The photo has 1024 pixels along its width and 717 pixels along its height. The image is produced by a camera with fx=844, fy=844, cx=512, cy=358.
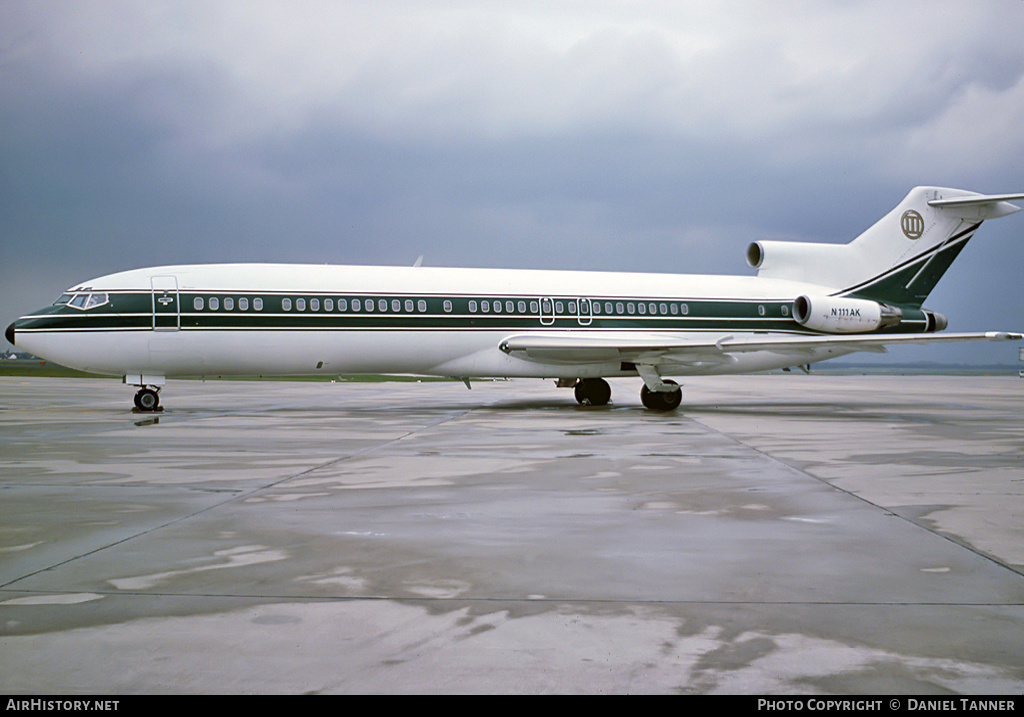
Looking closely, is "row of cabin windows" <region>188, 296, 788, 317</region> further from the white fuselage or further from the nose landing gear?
the nose landing gear

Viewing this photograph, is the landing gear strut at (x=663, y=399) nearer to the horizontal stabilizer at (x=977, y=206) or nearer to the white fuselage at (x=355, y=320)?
the white fuselage at (x=355, y=320)

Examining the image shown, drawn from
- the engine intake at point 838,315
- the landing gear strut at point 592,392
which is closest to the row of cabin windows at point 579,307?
the landing gear strut at point 592,392

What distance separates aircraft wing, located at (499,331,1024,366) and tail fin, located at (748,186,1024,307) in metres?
3.32

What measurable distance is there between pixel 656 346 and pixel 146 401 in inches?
422

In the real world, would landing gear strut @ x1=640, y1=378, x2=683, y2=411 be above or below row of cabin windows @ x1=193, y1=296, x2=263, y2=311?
below

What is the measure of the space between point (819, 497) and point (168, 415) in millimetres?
13707

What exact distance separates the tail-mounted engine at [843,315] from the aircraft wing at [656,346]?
149 cm

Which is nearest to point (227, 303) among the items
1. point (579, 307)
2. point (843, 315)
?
point (579, 307)

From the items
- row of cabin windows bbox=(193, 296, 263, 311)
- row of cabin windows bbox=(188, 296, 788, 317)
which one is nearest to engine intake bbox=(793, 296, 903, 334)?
row of cabin windows bbox=(188, 296, 788, 317)

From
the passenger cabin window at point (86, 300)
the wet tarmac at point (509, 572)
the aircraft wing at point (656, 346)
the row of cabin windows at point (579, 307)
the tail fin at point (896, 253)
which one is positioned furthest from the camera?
the tail fin at point (896, 253)

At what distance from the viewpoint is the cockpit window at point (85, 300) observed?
16905 mm

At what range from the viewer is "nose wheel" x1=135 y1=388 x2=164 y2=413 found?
1745 cm

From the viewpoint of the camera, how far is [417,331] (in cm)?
1825
